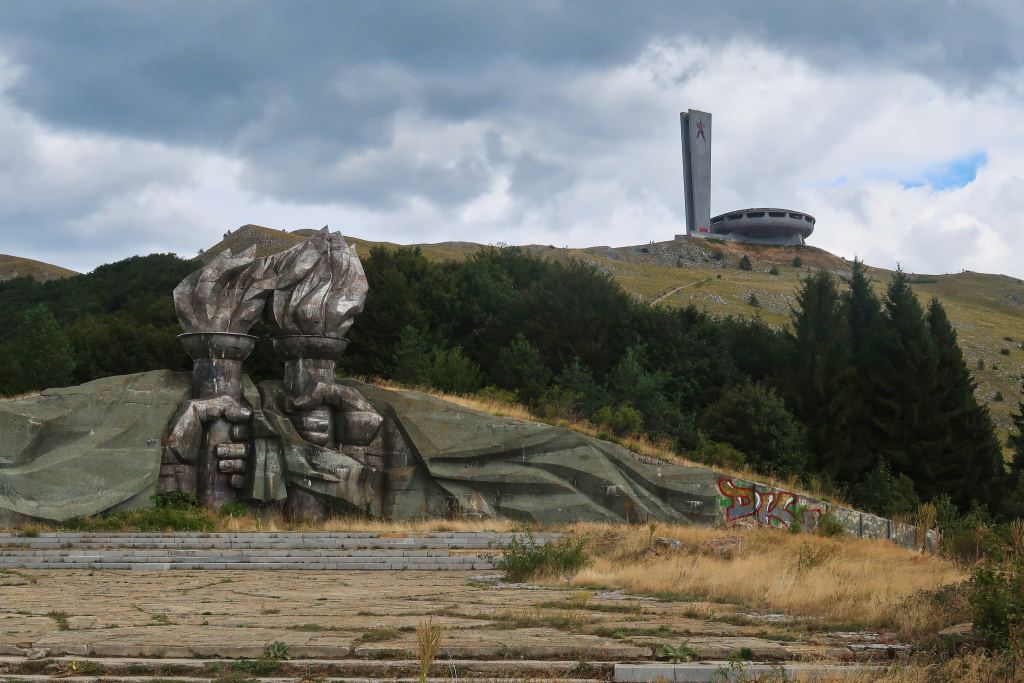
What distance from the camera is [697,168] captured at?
90812 mm

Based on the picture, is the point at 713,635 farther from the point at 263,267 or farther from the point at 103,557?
the point at 263,267

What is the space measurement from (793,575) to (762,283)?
66.8m

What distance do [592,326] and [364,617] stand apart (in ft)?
90.4

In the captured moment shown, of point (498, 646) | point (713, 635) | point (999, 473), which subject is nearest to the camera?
point (498, 646)

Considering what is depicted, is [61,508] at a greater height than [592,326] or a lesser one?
lesser

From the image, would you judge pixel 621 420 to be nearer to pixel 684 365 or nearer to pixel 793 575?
pixel 684 365

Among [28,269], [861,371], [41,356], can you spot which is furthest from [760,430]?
[28,269]

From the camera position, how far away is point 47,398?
19.5 meters

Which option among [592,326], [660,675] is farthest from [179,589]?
[592,326]

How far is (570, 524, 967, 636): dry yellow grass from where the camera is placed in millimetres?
8664

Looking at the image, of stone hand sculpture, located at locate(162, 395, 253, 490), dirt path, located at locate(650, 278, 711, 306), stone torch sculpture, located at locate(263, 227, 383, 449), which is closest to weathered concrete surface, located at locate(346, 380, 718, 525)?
stone torch sculpture, located at locate(263, 227, 383, 449)

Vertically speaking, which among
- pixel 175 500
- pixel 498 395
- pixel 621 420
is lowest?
pixel 175 500

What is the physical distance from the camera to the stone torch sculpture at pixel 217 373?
19.7 meters

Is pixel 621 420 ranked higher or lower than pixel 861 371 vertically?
lower
